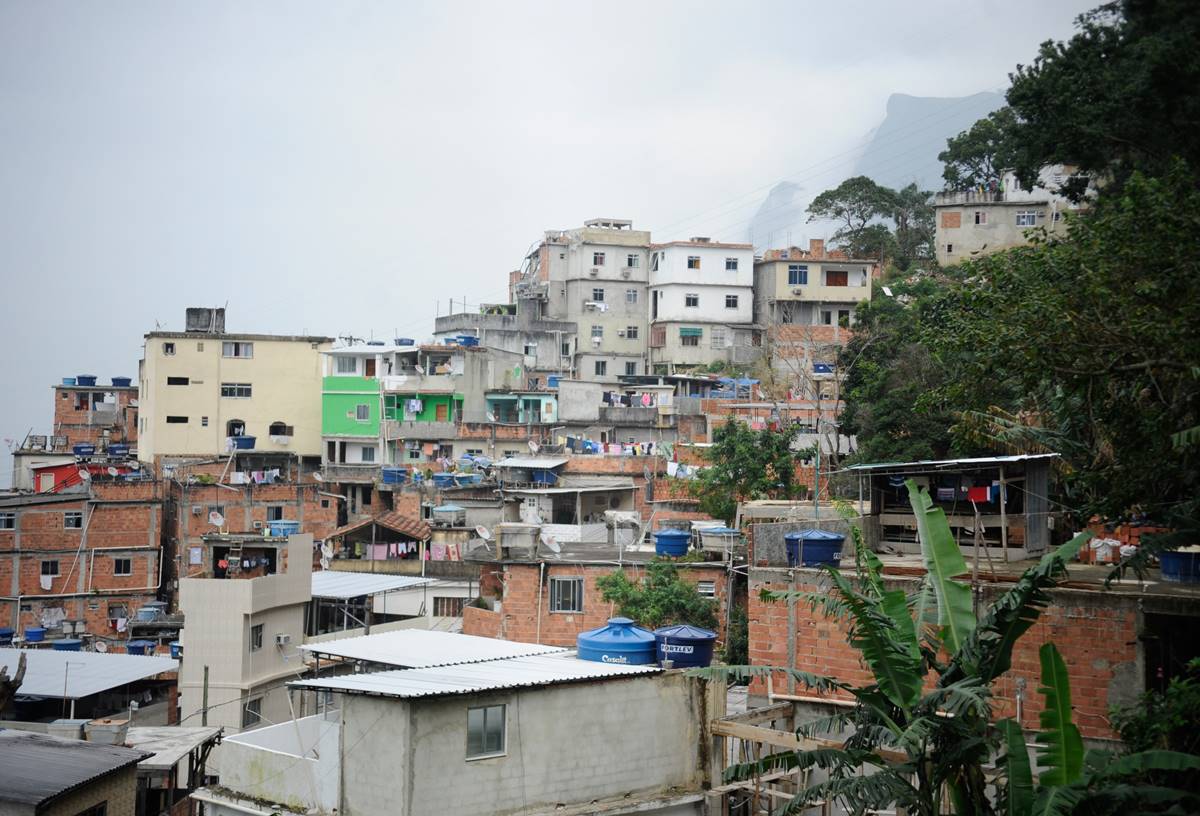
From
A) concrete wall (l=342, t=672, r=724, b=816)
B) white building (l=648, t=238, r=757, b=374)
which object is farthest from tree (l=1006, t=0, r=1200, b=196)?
white building (l=648, t=238, r=757, b=374)

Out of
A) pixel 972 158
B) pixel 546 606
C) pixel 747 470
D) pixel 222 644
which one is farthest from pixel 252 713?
pixel 972 158

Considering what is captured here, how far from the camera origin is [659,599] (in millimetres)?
22688

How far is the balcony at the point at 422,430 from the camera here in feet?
146

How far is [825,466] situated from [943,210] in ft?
69.3

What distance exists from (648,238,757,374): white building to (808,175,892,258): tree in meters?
4.91

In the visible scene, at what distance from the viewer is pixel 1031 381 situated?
527 inches

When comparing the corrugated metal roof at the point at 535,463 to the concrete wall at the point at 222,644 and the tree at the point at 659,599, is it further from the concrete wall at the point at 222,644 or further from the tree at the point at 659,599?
the tree at the point at 659,599

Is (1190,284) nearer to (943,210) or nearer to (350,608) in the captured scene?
(350,608)

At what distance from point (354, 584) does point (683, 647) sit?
1348 cm

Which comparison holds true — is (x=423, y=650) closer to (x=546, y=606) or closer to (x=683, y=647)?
(x=683, y=647)

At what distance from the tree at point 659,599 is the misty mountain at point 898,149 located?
138m

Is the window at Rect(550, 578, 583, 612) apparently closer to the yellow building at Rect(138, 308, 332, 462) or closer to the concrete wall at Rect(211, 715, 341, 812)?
the concrete wall at Rect(211, 715, 341, 812)

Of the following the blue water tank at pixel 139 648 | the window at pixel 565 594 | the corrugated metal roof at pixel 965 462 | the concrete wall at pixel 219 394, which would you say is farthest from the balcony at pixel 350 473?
the corrugated metal roof at pixel 965 462

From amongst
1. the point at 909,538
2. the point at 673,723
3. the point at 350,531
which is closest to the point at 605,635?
the point at 673,723
